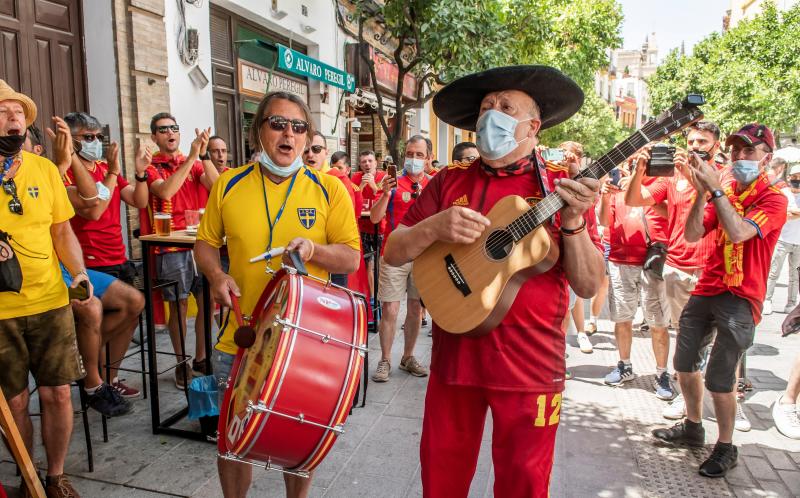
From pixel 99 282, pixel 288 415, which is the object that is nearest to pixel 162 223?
pixel 99 282

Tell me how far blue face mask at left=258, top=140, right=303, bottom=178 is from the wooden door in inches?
183

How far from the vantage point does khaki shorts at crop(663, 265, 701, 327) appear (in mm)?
4684

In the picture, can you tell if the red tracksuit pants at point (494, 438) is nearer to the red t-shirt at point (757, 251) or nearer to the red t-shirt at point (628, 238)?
the red t-shirt at point (757, 251)

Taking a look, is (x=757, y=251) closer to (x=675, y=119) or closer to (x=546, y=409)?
(x=675, y=119)

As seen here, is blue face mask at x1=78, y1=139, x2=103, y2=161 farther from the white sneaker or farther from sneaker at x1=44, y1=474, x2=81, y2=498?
the white sneaker

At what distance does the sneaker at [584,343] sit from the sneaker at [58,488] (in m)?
4.90

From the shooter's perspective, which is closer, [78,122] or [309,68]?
[78,122]

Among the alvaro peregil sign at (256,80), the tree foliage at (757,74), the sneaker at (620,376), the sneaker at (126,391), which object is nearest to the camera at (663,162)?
the sneaker at (620,376)

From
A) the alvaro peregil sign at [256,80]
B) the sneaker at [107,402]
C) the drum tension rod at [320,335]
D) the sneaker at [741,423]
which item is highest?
the alvaro peregil sign at [256,80]

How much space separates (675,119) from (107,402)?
3.80 meters

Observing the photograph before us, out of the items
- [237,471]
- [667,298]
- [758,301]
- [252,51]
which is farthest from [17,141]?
[252,51]

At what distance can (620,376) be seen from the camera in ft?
17.3

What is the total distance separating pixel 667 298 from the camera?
499 centimetres

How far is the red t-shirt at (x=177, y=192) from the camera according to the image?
504 cm
